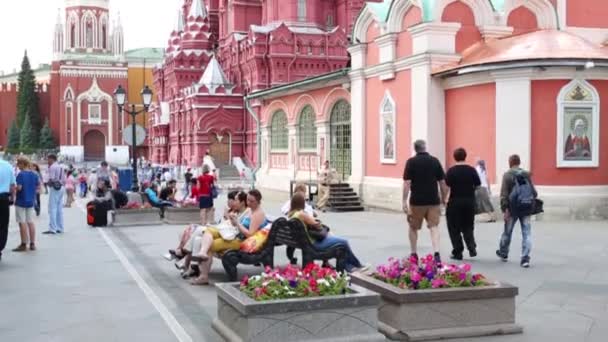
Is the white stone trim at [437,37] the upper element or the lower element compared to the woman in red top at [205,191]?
upper

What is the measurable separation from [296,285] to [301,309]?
1.02ft

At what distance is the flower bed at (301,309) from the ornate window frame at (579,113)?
43.2ft

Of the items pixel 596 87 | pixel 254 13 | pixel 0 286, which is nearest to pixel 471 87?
pixel 596 87

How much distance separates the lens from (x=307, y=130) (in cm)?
2895

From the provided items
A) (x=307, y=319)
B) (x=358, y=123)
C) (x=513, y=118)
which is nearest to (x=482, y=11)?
(x=513, y=118)

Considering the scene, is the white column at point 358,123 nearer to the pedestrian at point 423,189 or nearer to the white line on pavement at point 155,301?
the white line on pavement at point 155,301

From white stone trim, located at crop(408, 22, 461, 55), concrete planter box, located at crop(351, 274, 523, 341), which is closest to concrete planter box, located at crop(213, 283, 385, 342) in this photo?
concrete planter box, located at crop(351, 274, 523, 341)

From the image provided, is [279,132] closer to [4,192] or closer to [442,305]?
[4,192]

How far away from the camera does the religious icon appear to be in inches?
728

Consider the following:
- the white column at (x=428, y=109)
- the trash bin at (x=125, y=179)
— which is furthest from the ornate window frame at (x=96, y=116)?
the white column at (x=428, y=109)

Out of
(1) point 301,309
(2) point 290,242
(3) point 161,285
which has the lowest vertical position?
(3) point 161,285

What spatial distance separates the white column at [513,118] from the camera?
60.4ft

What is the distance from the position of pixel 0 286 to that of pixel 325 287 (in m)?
5.34

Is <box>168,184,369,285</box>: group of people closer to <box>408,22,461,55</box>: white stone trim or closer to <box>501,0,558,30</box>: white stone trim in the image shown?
<box>408,22,461,55</box>: white stone trim
